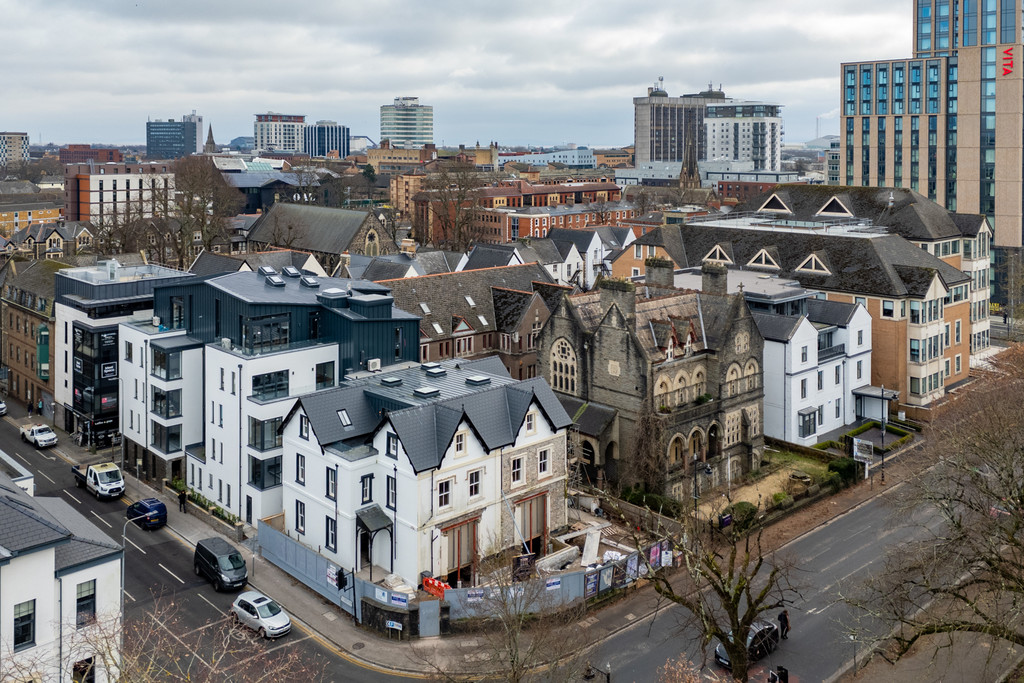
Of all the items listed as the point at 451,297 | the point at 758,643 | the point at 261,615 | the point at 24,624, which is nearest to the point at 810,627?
the point at 758,643

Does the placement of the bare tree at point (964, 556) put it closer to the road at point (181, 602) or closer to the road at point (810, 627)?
the road at point (810, 627)

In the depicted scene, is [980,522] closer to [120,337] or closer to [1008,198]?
[120,337]

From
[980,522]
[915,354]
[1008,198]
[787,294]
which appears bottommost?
[980,522]

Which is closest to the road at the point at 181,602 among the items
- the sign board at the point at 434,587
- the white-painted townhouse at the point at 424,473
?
the sign board at the point at 434,587

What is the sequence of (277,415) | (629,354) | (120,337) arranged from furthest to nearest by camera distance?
(120,337) → (629,354) → (277,415)

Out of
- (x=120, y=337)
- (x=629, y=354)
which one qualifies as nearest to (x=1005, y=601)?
(x=629, y=354)

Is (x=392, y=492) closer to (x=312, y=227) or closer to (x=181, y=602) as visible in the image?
(x=181, y=602)

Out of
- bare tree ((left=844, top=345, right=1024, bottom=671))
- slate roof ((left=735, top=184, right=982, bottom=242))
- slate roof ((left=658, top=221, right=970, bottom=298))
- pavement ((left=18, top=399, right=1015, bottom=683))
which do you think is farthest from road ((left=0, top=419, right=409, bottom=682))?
slate roof ((left=735, top=184, right=982, bottom=242))

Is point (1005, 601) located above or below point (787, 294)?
below
